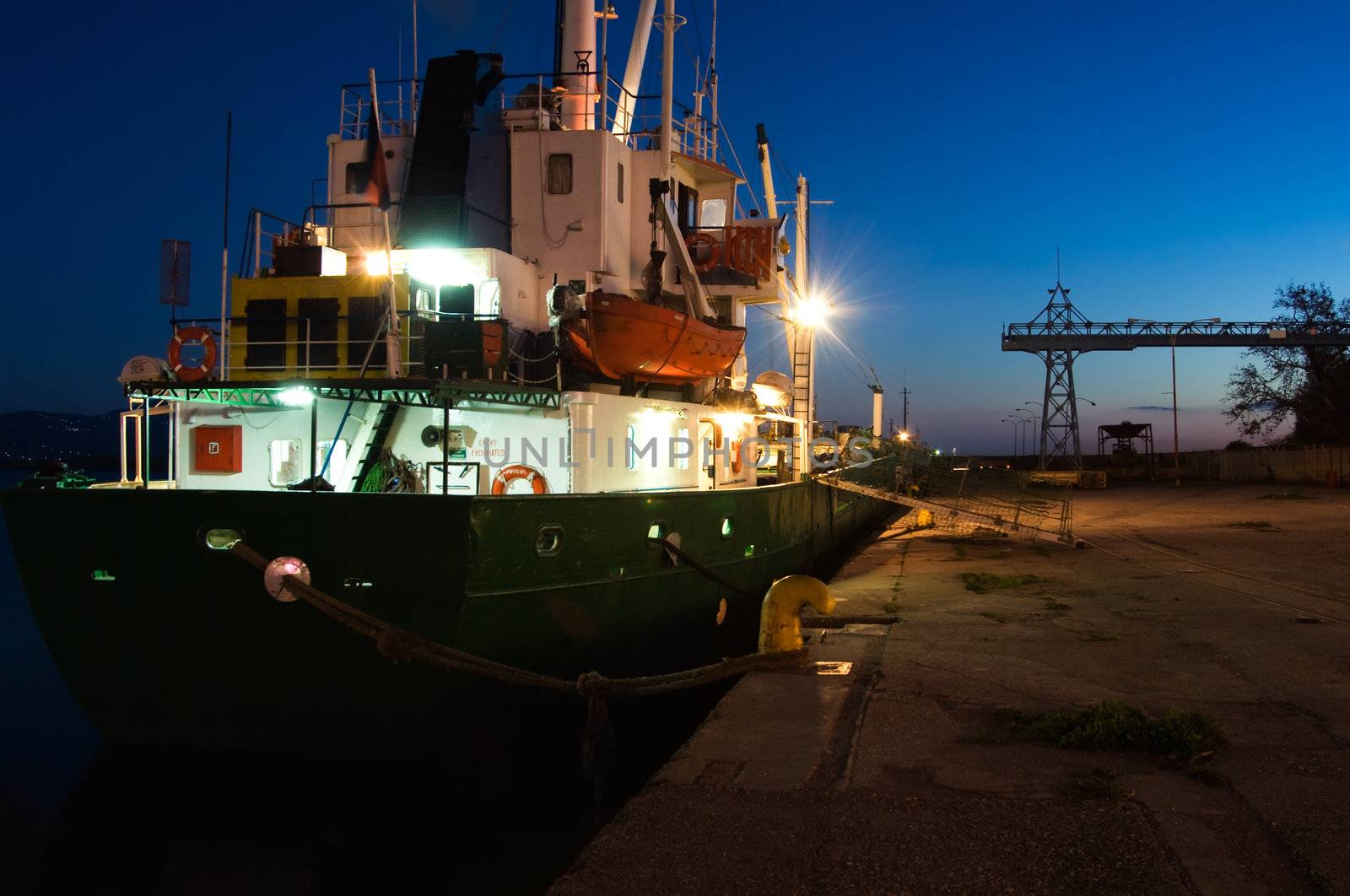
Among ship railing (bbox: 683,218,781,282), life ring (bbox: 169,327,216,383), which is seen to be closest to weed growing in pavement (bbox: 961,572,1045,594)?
ship railing (bbox: 683,218,781,282)

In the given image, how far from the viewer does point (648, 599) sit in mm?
9773

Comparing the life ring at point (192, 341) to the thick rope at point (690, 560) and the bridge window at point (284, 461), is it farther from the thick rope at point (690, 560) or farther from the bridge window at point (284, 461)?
the thick rope at point (690, 560)

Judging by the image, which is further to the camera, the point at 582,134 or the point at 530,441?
the point at 582,134

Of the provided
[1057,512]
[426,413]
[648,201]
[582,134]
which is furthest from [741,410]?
[1057,512]

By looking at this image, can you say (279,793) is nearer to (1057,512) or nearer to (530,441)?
(530,441)

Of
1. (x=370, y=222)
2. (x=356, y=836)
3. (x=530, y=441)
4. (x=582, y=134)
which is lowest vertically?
(x=356, y=836)

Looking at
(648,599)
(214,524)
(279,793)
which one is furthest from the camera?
(648,599)

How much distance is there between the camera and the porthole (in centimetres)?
820

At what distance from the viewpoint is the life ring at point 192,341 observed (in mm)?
9055

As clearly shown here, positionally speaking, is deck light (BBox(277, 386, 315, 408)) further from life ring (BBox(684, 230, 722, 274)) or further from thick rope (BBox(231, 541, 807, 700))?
life ring (BBox(684, 230, 722, 274))

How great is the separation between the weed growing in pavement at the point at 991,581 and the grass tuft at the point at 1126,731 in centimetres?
683

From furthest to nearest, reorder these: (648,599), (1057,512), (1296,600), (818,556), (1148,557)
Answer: (1057,512) → (818,556) → (1148,557) → (1296,600) → (648,599)

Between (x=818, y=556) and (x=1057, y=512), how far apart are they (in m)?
12.4

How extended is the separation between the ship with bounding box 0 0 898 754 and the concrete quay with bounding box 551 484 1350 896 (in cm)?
201
